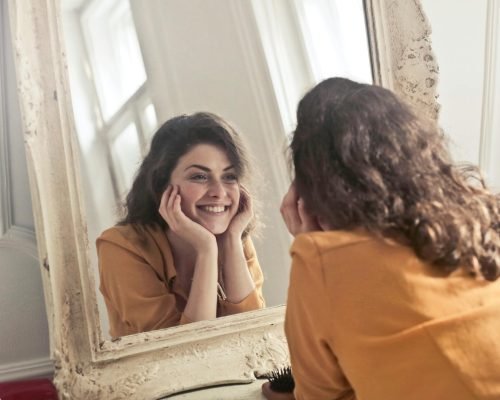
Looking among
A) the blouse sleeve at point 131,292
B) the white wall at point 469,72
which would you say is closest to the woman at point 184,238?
the blouse sleeve at point 131,292

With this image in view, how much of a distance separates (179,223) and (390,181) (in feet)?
1.50

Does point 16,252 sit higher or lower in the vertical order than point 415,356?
higher

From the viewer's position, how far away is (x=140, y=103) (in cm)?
118

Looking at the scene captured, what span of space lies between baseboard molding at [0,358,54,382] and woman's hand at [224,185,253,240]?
447 mm

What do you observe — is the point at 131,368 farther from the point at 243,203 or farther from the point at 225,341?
the point at 243,203

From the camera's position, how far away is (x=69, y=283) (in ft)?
3.52

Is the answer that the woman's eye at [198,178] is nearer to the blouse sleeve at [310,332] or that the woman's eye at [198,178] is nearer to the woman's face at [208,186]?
the woman's face at [208,186]

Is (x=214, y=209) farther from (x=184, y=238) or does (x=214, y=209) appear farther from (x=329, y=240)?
(x=329, y=240)

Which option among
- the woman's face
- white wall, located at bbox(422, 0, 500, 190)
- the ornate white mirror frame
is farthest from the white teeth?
white wall, located at bbox(422, 0, 500, 190)

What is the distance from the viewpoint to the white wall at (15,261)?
1170mm

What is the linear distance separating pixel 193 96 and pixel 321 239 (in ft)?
1.71

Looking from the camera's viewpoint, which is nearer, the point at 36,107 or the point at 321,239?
the point at 321,239

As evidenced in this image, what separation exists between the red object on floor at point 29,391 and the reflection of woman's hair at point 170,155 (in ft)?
1.10

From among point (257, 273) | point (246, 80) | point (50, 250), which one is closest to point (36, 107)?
point (50, 250)
